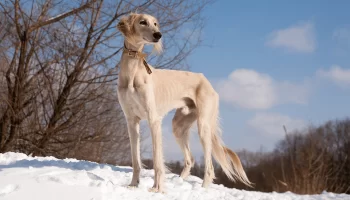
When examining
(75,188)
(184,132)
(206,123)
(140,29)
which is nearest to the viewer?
(75,188)

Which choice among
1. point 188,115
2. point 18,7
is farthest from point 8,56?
point 188,115

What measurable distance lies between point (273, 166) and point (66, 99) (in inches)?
1328

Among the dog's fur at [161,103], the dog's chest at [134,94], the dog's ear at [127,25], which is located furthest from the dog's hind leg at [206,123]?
the dog's ear at [127,25]

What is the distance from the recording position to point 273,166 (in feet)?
129

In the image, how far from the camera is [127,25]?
13.3 ft

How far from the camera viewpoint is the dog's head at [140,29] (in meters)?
3.93

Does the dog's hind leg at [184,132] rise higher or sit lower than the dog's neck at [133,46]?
lower

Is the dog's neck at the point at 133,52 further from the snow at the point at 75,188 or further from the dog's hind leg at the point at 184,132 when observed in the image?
the dog's hind leg at the point at 184,132

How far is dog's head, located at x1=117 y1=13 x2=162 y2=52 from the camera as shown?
393 centimetres

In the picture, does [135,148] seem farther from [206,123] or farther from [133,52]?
[206,123]

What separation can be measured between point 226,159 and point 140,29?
8.53 ft

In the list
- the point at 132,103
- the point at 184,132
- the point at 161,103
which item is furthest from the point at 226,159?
the point at 132,103

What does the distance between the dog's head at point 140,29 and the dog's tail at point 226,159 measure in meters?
2.06

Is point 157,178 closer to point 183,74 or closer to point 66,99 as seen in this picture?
point 183,74
